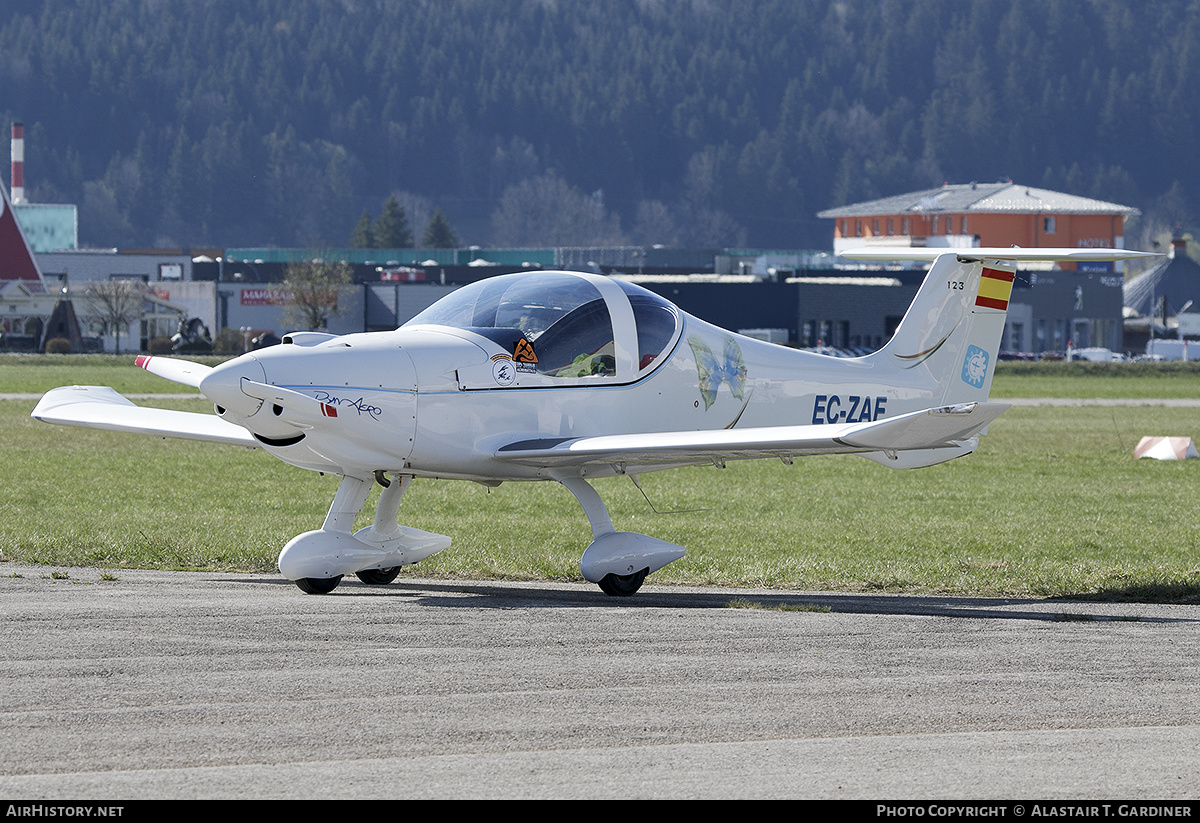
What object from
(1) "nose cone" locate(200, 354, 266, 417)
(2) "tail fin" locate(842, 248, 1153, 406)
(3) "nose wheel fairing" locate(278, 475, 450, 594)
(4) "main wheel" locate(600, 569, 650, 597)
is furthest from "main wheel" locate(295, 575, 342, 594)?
(2) "tail fin" locate(842, 248, 1153, 406)

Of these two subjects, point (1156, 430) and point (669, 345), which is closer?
point (669, 345)

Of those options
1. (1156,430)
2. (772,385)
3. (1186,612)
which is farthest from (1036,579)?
(1156,430)

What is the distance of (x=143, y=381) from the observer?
2217 inches

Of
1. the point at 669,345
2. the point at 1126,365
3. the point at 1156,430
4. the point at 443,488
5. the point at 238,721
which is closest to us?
the point at 238,721

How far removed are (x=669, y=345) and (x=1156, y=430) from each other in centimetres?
2794

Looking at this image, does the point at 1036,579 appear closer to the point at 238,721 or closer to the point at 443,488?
the point at 238,721

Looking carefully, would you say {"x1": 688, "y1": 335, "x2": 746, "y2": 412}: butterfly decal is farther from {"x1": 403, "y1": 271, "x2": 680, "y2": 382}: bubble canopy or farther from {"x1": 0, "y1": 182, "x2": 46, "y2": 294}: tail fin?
{"x1": 0, "y1": 182, "x2": 46, "y2": 294}: tail fin

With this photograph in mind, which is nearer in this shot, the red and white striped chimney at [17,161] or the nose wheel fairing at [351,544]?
the nose wheel fairing at [351,544]

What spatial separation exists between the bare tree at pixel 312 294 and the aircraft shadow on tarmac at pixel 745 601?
84.0 m

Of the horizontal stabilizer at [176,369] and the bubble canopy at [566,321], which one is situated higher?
the bubble canopy at [566,321]

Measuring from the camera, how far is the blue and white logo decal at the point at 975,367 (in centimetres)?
1406

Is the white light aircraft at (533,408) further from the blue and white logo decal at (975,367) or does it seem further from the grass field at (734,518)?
the grass field at (734,518)

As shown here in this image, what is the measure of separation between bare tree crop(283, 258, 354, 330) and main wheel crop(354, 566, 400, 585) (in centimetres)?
8353

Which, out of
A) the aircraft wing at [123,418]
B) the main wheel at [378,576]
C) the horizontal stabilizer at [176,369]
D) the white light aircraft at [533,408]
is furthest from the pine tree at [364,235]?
the main wheel at [378,576]
